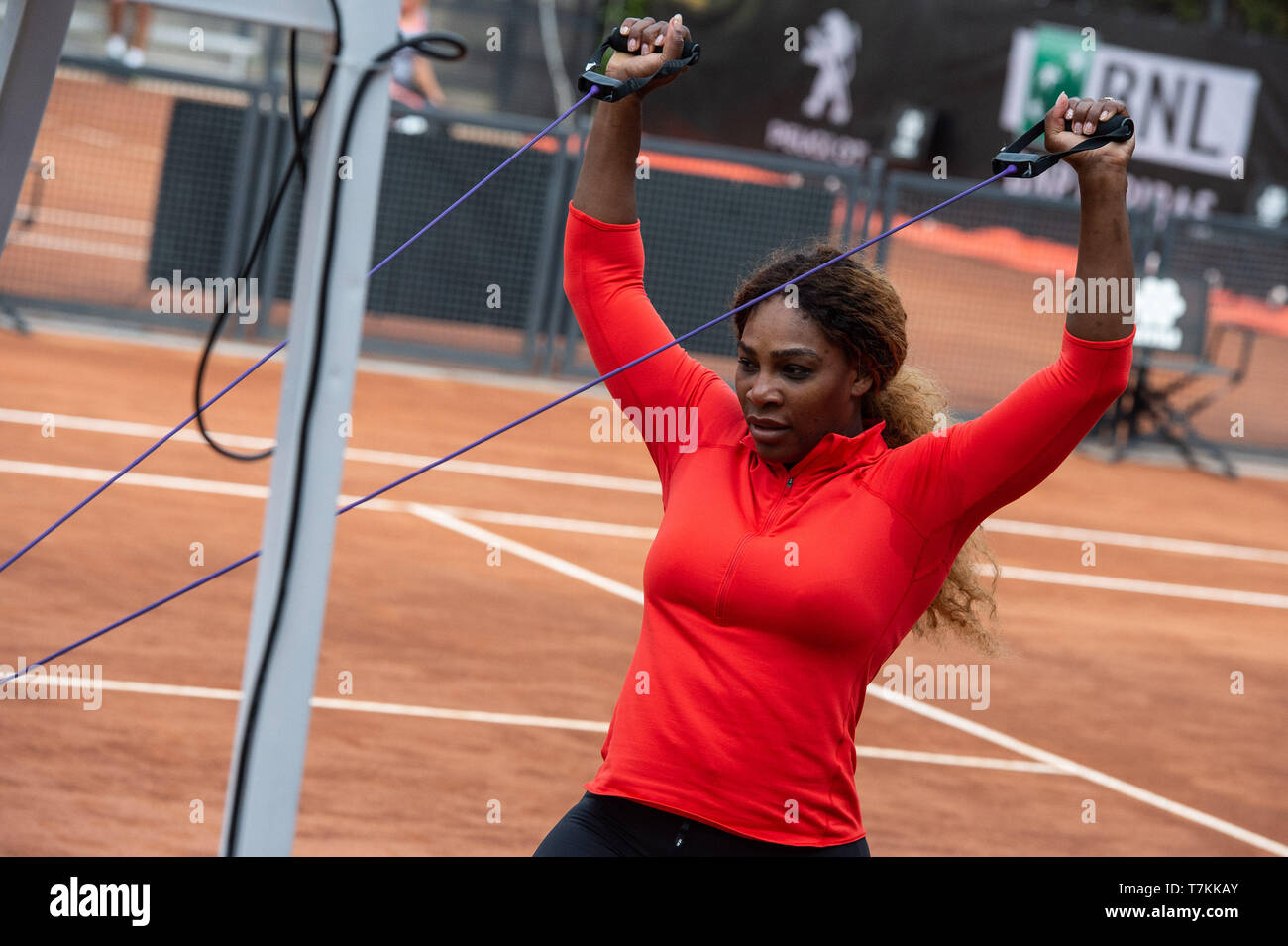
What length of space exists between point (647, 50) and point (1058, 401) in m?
1.05

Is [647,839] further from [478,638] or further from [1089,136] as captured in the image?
[478,638]

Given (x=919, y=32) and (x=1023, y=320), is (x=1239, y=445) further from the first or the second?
(x=919, y=32)

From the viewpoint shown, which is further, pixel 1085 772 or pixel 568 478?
pixel 568 478

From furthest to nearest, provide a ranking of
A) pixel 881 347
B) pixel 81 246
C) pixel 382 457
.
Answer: pixel 81 246 → pixel 382 457 → pixel 881 347

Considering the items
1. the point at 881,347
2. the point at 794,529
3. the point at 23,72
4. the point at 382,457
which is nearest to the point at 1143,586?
the point at 382,457

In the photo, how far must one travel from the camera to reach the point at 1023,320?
62.1ft

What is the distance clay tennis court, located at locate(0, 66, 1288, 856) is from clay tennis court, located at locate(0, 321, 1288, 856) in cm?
2

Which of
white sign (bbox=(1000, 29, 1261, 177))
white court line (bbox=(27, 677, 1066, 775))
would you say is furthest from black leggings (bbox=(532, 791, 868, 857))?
white sign (bbox=(1000, 29, 1261, 177))

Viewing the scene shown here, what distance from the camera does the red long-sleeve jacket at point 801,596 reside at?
314 centimetres

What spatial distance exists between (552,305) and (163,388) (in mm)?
4037

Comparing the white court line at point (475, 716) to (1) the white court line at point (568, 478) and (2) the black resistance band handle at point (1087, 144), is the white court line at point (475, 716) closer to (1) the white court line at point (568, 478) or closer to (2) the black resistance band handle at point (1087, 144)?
(1) the white court line at point (568, 478)

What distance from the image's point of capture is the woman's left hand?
2.95 meters

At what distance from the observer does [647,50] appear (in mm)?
3211

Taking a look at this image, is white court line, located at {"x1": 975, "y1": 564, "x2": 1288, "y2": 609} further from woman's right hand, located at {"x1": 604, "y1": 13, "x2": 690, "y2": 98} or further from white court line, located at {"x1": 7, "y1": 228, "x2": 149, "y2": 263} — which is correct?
white court line, located at {"x1": 7, "y1": 228, "x2": 149, "y2": 263}
